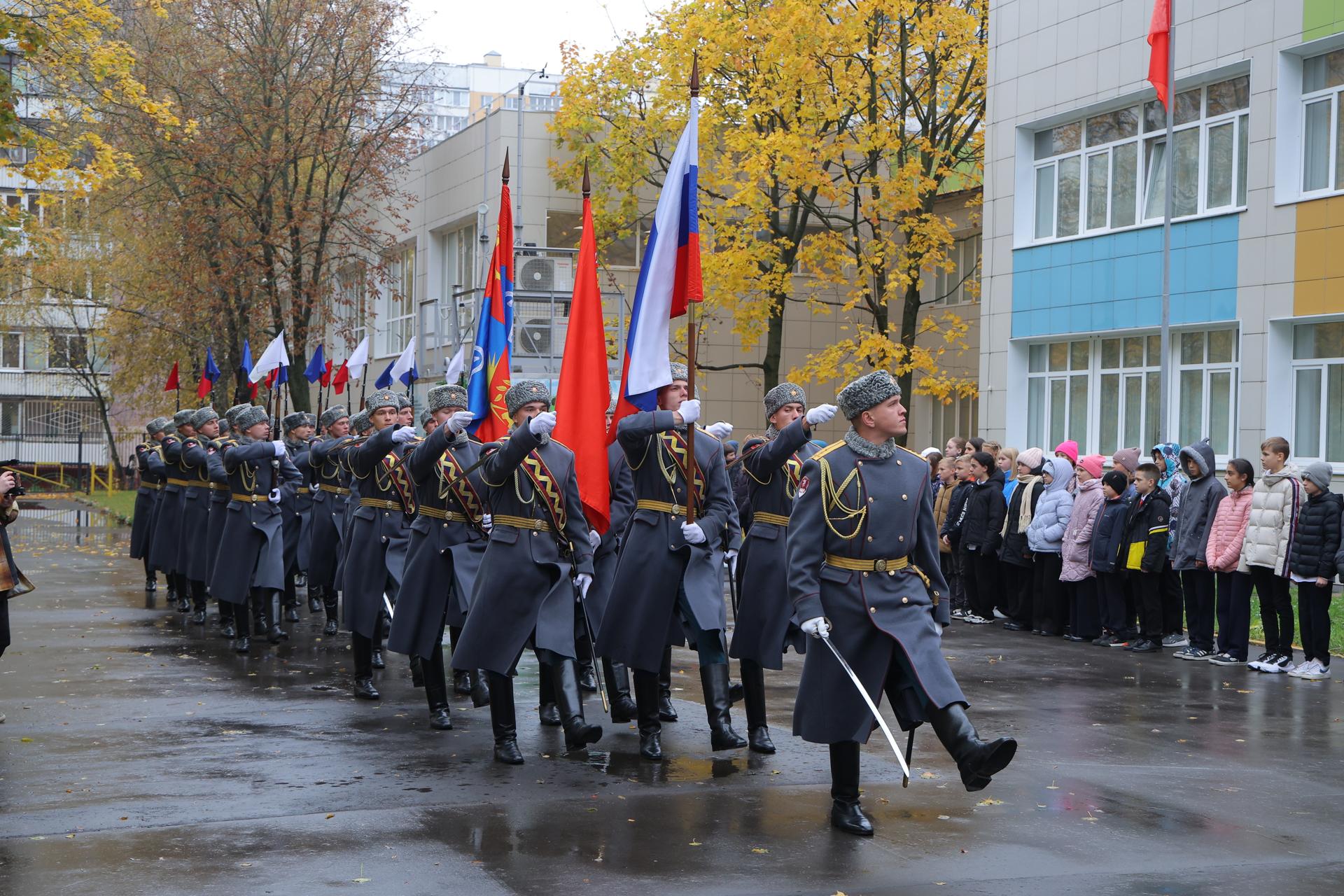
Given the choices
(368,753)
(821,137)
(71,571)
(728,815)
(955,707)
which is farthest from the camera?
(821,137)

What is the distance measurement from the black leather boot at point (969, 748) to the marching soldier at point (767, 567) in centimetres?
202

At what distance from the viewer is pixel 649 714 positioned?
8.55m

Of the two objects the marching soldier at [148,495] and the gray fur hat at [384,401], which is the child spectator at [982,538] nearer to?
the gray fur hat at [384,401]

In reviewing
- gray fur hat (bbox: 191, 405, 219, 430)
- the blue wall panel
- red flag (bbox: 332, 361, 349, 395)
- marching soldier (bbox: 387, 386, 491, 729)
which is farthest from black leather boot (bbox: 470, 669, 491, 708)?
red flag (bbox: 332, 361, 349, 395)

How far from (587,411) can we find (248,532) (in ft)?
17.2

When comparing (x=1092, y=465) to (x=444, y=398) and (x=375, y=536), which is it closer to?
(x=375, y=536)

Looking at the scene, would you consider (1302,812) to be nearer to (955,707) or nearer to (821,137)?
(955,707)

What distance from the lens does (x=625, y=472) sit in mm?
9633

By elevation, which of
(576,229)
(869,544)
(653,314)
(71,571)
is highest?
(576,229)

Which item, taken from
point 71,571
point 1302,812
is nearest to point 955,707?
point 1302,812

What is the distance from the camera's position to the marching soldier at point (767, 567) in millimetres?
8570

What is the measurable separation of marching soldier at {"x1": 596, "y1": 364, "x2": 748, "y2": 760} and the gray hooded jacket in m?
6.51

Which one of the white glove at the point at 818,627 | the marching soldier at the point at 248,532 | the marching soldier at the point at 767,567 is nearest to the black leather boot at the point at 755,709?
the marching soldier at the point at 767,567

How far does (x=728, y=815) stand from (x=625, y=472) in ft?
10.0
